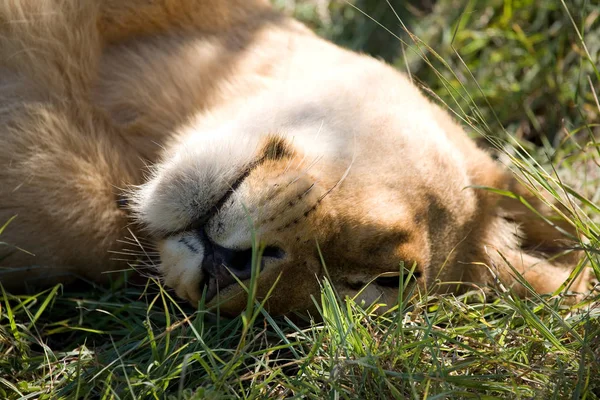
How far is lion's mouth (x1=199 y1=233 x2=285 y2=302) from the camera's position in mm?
2262

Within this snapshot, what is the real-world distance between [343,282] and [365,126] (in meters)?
0.58

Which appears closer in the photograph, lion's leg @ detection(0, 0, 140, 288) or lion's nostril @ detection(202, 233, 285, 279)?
lion's nostril @ detection(202, 233, 285, 279)

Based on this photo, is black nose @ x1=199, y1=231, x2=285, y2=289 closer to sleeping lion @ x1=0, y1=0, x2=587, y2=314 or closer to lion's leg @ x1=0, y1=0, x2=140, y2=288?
sleeping lion @ x1=0, y1=0, x2=587, y2=314

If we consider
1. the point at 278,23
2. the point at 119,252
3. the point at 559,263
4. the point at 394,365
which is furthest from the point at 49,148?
the point at 559,263

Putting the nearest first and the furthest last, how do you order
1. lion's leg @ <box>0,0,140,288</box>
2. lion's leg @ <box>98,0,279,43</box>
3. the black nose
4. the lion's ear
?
1. the black nose
2. lion's leg @ <box>0,0,140,288</box>
3. lion's leg @ <box>98,0,279,43</box>
4. the lion's ear

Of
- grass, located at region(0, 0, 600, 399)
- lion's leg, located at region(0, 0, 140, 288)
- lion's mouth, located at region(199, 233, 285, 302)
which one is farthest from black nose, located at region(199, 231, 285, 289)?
lion's leg, located at region(0, 0, 140, 288)

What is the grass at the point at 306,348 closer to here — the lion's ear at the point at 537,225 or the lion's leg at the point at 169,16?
the lion's ear at the point at 537,225

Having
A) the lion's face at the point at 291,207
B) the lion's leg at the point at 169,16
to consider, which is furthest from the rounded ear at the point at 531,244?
the lion's leg at the point at 169,16

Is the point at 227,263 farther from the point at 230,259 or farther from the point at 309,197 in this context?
the point at 309,197

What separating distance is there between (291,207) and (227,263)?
0.84 feet

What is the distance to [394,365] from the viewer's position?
245 cm

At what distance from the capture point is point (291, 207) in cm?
232

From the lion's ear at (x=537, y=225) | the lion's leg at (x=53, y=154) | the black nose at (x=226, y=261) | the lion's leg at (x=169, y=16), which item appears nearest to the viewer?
the black nose at (x=226, y=261)

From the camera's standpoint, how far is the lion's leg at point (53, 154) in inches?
102
